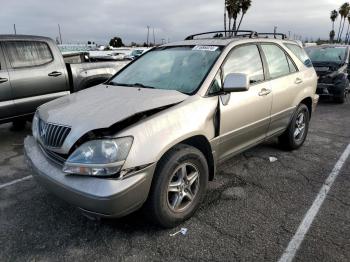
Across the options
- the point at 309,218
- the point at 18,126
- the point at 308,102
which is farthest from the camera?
the point at 18,126

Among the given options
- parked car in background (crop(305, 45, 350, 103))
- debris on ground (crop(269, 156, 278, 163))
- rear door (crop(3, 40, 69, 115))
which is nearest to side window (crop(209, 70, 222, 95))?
debris on ground (crop(269, 156, 278, 163))

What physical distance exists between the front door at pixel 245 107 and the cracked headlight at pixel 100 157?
1.27 metres

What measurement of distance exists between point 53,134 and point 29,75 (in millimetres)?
3314

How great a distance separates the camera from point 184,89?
350cm

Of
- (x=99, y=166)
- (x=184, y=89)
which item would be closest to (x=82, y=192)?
(x=99, y=166)

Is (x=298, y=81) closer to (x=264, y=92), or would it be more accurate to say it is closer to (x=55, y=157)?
(x=264, y=92)

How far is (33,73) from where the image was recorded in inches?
233

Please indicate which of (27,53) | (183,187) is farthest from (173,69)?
(27,53)

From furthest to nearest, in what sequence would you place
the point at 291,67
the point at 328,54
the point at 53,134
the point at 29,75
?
the point at 328,54, the point at 29,75, the point at 291,67, the point at 53,134

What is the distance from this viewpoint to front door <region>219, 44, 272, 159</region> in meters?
3.66

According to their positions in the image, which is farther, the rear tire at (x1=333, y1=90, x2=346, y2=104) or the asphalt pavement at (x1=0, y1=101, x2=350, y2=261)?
the rear tire at (x1=333, y1=90, x2=346, y2=104)

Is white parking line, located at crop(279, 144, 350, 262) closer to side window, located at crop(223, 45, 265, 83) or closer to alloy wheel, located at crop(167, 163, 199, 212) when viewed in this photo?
alloy wheel, located at crop(167, 163, 199, 212)

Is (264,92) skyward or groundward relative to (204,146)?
Answer: skyward

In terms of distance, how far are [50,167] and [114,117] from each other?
718 mm
